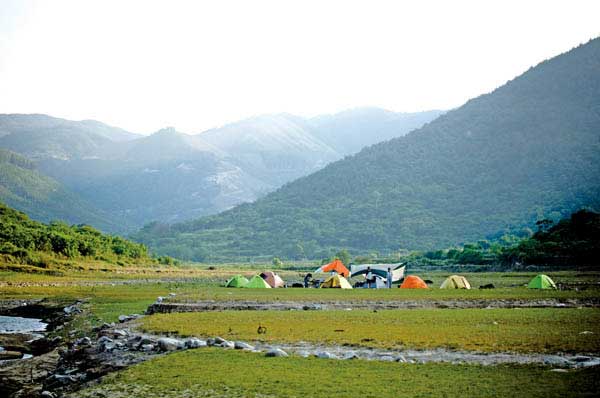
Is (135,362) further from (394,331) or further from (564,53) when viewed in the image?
(564,53)

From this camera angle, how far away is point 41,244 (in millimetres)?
78438

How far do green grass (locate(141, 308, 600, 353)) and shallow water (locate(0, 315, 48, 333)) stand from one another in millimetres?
9313

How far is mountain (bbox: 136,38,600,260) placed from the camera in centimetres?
14909

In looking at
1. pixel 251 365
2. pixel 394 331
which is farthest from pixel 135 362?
pixel 394 331

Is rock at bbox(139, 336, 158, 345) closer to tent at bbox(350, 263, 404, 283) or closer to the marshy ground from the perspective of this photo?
the marshy ground

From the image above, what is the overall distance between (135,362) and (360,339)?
25.3 feet

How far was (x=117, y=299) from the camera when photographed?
142 feet

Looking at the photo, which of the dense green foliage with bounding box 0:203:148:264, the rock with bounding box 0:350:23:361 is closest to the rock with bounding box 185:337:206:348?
the rock with bounding box 0:350:23:361

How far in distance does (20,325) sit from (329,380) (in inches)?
1061

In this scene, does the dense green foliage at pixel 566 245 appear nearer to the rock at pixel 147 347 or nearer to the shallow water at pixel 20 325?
the shallow water at pixel 20 325

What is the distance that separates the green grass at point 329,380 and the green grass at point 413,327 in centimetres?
372

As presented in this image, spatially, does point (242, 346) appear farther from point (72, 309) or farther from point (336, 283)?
point (336, 283)

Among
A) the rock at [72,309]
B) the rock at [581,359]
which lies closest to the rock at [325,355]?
the rock at [581,359]

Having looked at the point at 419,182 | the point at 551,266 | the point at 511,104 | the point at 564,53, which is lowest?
the point at 551,266
